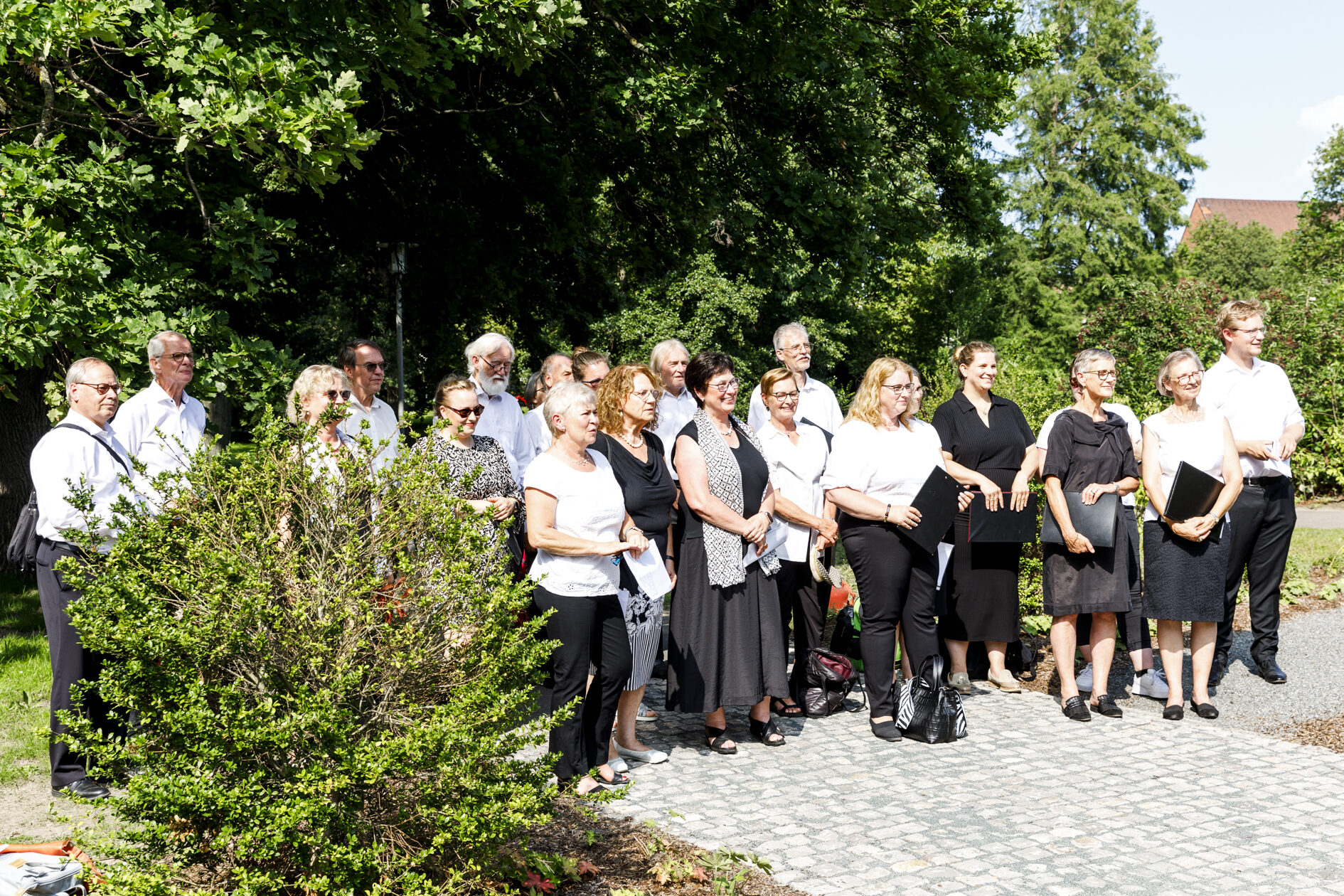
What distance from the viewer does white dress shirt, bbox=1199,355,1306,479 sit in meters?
7.52

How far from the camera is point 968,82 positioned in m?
13.0

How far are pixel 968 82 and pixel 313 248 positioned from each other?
25.7ft

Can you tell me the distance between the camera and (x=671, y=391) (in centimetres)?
771

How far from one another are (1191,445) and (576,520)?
3.92 m

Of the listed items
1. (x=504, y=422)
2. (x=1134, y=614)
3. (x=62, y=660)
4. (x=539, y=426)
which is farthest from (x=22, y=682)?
(x=1134, y=614)

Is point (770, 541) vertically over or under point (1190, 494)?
under

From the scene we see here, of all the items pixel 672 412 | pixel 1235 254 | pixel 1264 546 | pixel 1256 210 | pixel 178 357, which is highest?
pixel 1256 210

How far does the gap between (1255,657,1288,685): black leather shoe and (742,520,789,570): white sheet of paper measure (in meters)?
3.53

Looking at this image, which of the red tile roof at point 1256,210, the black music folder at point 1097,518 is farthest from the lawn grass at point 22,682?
the red tile roof at point 1256,210

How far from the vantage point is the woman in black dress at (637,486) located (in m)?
5.95

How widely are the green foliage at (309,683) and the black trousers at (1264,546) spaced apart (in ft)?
18.2

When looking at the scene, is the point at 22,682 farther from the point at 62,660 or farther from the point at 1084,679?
the point at 1084,679

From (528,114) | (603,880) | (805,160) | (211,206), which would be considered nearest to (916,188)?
(805,160)

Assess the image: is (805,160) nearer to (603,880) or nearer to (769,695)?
(769,695)
